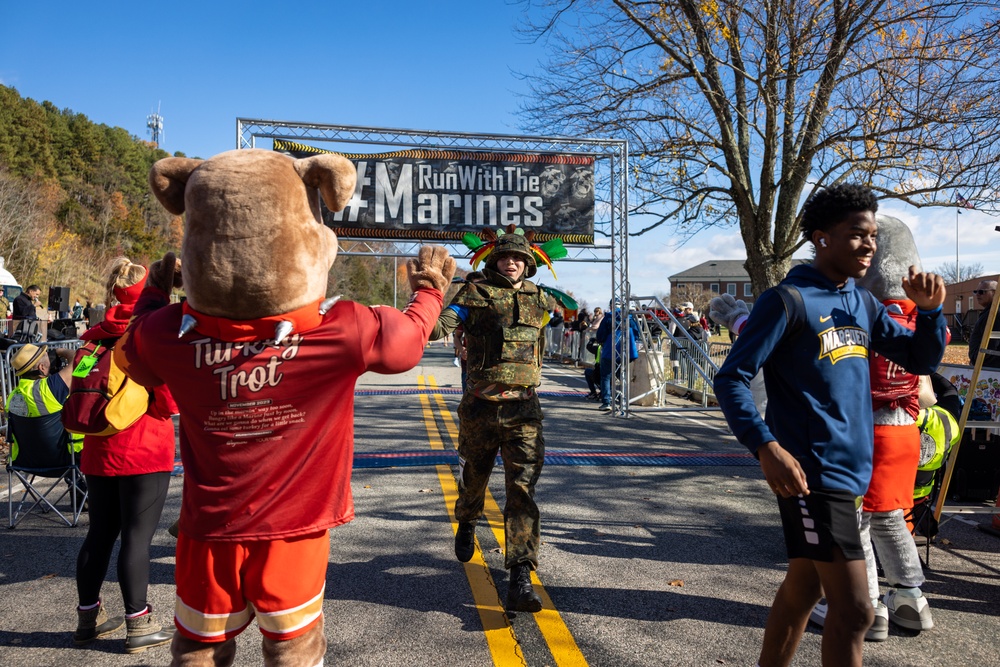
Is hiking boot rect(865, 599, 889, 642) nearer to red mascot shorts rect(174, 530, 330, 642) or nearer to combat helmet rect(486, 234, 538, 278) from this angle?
combat helmet rect(486, 234, 538, 278)

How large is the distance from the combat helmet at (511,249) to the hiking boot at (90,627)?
2801 mm

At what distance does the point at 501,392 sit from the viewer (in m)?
4.05

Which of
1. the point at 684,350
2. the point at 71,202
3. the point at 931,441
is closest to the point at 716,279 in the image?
the point at 71,202

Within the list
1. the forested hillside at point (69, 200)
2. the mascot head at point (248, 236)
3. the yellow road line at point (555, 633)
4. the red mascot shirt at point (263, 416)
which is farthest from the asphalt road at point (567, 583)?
the forested hillside at point (69, 200)

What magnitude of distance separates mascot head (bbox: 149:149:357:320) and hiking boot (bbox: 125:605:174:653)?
2.04 m

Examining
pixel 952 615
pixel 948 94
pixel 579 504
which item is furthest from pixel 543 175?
pixel 952 615

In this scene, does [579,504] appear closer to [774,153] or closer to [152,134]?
[774,153]

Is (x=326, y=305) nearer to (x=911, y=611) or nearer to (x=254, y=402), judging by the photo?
(x=254, y=402)

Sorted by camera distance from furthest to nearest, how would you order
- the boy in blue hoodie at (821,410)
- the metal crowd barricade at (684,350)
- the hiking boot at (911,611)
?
the metal crowd barricade at (684,350) → the hiking boot at (911,611) → the boy in blue hoodie at (821,410)

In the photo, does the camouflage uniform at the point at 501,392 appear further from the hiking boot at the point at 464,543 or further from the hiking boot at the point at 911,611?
the hiking boot at the point at 911,611

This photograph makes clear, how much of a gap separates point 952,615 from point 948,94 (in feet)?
26.4

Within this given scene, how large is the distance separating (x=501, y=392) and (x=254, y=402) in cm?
212

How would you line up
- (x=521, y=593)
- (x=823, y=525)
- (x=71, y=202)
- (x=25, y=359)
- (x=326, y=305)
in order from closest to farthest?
(x=326, y=305), (x=823, y=525), (x=521, y=593), (x=25, y=359), (x=71, y=202)

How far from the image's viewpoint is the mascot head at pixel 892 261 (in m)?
3.83
